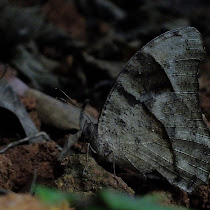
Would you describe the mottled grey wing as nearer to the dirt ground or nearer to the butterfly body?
the butterfly body

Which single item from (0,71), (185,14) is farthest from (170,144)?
(185,14)

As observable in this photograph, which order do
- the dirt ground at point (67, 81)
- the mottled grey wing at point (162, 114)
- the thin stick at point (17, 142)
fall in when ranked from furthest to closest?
the thin stick at point (17, 142)
the mottled grey wing at point (162, 114)
the dirt ground at point (67, 81)

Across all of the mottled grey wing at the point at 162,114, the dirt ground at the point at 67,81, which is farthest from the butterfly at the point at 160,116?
the dirt ground at the point at 67,81

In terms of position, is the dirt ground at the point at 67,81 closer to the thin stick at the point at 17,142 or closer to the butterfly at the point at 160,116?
the thin stick at the point at 17,142

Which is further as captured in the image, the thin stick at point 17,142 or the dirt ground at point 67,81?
the thin stick at point 17,142

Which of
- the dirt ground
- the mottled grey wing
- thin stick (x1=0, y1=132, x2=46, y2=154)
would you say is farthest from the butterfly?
thin stick (x1=0, y1=132, x2=46, y2=154)

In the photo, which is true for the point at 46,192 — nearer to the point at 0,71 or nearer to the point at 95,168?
the point at 95,168

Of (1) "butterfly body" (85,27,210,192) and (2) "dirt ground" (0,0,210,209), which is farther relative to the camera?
(1) "butterfly body" (85,27,210,192)

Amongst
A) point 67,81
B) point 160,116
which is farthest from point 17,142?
point 67,81
